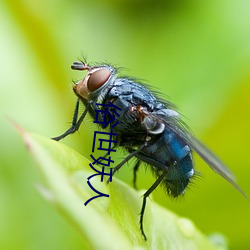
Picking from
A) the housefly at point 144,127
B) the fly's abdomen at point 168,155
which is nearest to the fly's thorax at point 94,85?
the housefly at point 144,127

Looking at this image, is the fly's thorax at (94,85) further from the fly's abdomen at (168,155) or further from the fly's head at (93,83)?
the fly's abdomen at (168,155)

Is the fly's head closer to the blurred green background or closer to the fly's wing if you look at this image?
the fly's wing

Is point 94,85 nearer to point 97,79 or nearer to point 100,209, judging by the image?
point 97,79

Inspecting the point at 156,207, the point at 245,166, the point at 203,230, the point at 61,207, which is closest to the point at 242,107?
the point at 245,166

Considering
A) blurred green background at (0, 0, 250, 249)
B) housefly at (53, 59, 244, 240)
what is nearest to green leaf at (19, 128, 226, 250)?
housefly at (53, 59, 244, 240)

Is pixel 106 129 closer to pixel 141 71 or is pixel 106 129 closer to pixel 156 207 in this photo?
pixel 156 207

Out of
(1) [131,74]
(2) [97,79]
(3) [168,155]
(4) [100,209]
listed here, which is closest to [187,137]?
(3) [168,155]
